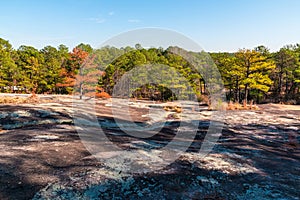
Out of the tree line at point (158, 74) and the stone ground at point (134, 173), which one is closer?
the stone ground at point (134, 173)

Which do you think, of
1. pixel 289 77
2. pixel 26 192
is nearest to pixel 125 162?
pixel 26 192

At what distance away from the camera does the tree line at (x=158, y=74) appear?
2795cm

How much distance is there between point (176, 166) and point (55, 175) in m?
2.29

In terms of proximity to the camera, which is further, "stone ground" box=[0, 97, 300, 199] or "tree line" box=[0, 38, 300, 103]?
"tree line" box=[0, 38, 300, 103]

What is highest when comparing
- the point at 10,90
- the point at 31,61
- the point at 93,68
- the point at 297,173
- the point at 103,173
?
the point at 31,61

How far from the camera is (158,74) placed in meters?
36.9

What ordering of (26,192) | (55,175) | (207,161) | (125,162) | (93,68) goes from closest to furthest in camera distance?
(26,192)
(55,175)
(125,162)
(207,161)
(93,68)

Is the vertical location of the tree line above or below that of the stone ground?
above

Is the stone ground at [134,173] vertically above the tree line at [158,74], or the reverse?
the tree line at [158,74]

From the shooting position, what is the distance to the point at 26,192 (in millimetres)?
2842

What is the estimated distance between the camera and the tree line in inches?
1101

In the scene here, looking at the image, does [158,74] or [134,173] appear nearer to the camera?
[134,173]

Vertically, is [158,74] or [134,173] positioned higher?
[158,74]

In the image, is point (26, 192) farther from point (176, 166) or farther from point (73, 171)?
point (176, 166)
